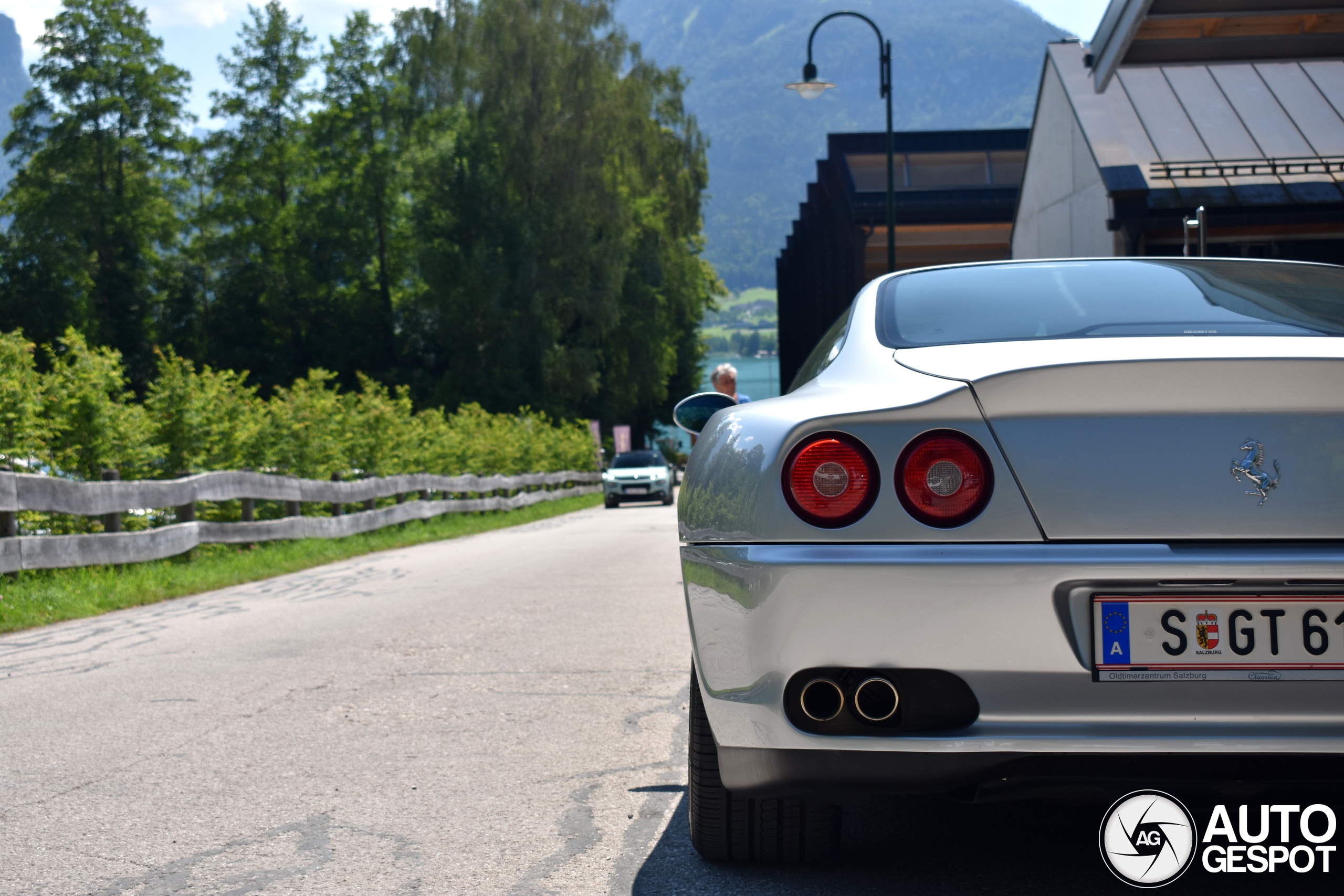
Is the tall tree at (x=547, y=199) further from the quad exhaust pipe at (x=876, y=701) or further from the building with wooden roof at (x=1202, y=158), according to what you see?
the quad exhaust pipe at (x=876, y=701)

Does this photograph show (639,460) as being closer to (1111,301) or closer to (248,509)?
(248,509)

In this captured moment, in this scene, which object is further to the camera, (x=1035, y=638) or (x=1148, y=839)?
→ (x=1148, y=839)

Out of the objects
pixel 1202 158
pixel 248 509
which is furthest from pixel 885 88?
pixel 248 509

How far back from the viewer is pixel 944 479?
268 centimetres

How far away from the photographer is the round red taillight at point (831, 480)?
2.71m

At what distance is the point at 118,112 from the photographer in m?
49.5

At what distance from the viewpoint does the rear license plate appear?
254 centimetres

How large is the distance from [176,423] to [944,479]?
11.4 metres

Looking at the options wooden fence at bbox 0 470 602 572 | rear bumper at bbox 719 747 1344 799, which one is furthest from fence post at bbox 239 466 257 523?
rear bumper at bbox 719 747 1344 799

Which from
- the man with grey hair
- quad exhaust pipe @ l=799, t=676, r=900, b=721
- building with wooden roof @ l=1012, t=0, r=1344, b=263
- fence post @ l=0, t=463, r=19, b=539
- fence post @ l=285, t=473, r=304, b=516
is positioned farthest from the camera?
building with wooden roof @ l=1012, t=0, r=1344, b=263

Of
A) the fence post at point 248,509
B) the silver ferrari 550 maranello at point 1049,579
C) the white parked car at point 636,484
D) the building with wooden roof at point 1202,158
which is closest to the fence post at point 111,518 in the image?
the fence post at point 248,509

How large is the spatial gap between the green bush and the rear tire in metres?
7.75

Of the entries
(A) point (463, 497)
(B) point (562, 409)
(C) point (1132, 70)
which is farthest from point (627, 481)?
(C) point (1132, 70)

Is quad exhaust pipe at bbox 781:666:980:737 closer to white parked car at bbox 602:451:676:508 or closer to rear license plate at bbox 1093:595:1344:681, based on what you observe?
rear license plate at bbox 1093:595:1344:681
